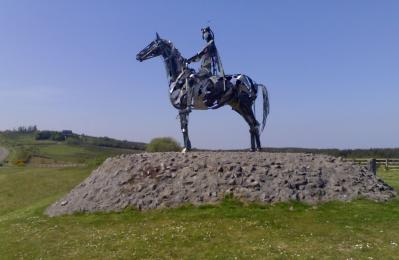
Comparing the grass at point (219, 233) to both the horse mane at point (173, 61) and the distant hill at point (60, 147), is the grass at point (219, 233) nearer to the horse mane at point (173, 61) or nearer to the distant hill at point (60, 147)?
the horse mane at point (173, 61)

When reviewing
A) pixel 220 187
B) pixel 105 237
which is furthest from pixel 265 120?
pixel 105 237

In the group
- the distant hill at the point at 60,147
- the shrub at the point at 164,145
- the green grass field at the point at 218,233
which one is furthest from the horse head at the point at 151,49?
the distant hill at the point at 60,147

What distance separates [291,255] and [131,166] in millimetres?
9648

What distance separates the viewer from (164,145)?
41.0 meters

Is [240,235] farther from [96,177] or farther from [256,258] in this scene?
[96,177]

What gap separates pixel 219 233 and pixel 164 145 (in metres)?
27.2

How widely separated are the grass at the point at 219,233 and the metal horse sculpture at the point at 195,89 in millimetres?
4951

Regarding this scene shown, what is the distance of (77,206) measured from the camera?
18.6 meters

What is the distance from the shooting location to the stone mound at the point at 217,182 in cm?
1759

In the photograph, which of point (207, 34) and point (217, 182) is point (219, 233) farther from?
point (207, 34)

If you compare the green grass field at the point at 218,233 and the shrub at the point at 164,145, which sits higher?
the shrub at the point at 164,145

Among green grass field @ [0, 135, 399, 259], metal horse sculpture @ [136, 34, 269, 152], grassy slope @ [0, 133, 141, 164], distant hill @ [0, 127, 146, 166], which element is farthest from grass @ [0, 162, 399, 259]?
grassy slope @ [0, 133, 141, 164]

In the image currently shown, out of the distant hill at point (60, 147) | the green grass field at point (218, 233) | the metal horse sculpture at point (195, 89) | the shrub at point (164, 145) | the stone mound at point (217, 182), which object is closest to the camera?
the green grass field at point (218, 233)

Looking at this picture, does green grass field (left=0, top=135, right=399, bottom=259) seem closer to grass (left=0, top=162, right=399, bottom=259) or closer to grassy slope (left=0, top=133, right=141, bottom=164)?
grass (left=0, top=162, right=399, bottom=259)
